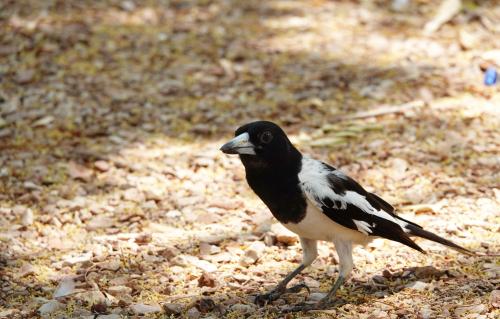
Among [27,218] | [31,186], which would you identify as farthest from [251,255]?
[31,186]

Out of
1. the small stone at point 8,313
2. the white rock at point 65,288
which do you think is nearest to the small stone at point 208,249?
the white rock at point 65,288

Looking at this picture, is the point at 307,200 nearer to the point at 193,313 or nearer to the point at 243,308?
the point at 243,308

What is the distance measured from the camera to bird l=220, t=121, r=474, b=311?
15.4 ft

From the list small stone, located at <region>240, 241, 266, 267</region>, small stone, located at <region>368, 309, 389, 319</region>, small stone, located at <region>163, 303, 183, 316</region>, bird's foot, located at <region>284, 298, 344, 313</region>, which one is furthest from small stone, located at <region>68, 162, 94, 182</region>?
small stone, located at <region>368, 309, 389, 319</region>

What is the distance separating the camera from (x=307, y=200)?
15.4 ft

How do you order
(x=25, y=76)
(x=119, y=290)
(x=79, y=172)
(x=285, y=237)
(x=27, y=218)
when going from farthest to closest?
(x=25, y=76)
(x=79, y=172)
(x=27, y=218)
(x=285, y=237)
(x=119, y=290)

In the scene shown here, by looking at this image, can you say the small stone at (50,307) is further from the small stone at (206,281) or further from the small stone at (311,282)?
the small stone at (311,282)

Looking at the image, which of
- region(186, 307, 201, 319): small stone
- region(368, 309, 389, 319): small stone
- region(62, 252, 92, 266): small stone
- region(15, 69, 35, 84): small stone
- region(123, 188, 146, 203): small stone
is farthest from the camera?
region(15, 69, 35, 84): small stone

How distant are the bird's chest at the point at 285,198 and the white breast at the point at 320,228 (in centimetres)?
4

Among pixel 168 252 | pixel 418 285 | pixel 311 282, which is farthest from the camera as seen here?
pixel 168 252

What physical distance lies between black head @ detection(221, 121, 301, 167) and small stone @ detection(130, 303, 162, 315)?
0.97 metres

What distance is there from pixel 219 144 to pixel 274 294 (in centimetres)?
247

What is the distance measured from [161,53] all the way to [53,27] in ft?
4.22

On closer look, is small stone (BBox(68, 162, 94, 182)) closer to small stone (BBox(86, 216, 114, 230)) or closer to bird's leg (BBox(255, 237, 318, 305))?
small stone (BBox(86, 216, 114, 230))
